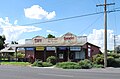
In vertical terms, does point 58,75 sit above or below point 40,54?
below

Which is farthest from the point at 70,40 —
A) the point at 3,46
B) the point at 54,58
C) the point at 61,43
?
the point at 3,46

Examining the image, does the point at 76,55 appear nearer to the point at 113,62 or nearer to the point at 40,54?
the point at 40,54

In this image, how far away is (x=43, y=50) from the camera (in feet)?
164

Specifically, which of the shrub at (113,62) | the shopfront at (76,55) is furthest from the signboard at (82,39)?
the shrub at (113,62)

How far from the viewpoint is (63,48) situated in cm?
4716

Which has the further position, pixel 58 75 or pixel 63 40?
pixel 63 40

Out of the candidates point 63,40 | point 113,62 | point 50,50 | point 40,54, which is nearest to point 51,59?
point 50,50

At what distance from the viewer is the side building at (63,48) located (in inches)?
1817

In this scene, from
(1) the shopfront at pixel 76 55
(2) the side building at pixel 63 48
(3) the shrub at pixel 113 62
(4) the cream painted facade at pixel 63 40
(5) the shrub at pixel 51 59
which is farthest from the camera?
(1) the shopfront at pixel 76 55

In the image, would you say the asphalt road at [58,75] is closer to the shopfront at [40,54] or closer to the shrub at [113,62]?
the shrub at [113,62]

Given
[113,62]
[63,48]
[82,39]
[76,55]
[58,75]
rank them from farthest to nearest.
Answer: [76,55]
[63,48]
[82,39]
[113,62]
[58,75]

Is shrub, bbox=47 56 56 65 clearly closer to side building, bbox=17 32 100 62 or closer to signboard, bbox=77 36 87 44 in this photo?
side building, bbox=17 32 100 62

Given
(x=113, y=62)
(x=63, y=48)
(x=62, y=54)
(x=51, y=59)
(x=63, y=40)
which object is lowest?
(x=113, y=62)

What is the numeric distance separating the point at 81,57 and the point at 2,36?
4610 cm
